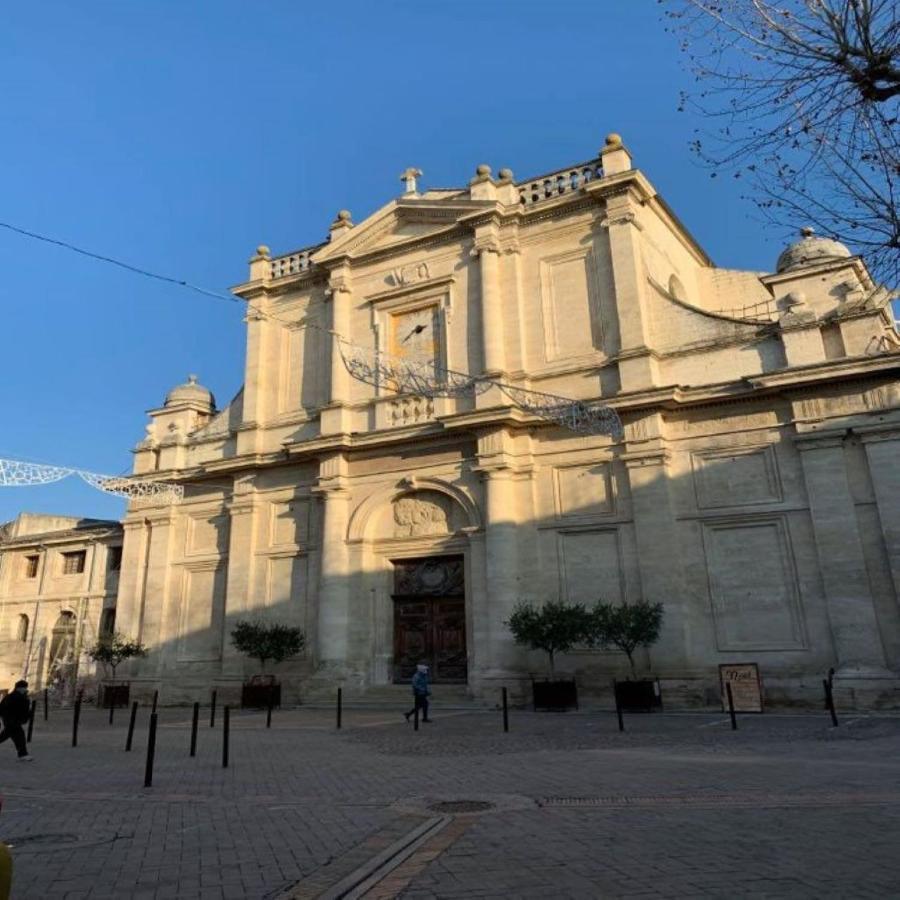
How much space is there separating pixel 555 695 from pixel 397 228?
17234 mm

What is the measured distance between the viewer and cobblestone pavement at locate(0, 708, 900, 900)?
16.7 feet

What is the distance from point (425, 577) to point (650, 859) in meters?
18.3

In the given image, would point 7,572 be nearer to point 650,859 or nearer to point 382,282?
point 382,282

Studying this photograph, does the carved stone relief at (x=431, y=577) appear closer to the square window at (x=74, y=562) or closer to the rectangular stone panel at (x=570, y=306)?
the rectangular stone panel at (x=570, y=306)

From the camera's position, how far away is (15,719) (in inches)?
468

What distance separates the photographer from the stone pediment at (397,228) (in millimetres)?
26016

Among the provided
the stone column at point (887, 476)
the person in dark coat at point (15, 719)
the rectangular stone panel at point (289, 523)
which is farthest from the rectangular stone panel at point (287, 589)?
the stone column at point (887, 476)

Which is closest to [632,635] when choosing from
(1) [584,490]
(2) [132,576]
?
(1) [584,490]

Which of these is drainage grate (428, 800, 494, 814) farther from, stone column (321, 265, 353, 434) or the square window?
the square window

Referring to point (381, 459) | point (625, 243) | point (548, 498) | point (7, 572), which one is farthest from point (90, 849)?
point (7, 572)

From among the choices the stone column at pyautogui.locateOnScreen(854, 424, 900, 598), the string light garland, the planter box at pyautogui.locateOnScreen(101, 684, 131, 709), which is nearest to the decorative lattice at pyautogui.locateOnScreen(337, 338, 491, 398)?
the string light garland

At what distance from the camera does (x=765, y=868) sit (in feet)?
17.0

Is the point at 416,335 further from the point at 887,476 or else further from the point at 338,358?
the point at 887,476

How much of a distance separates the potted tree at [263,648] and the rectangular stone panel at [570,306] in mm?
11928
